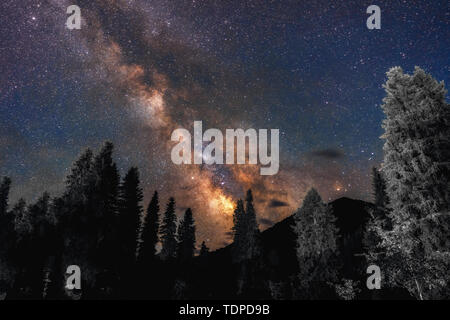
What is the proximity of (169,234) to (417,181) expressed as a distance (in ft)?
174

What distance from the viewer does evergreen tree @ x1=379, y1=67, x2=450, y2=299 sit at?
491 inches

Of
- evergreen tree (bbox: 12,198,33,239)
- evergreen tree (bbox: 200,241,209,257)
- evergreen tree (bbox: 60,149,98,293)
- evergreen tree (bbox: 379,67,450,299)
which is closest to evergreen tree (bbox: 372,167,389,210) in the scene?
evergreen tree (bbox: 379,67,450,299)

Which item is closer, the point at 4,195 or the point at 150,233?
the point at 4,195

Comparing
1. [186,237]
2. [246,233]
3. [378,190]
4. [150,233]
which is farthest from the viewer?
[186,237]

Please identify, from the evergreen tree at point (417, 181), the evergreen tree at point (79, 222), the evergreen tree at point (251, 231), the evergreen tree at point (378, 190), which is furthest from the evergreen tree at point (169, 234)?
the evergreen tree at point (417, 181)

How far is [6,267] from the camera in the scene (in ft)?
103

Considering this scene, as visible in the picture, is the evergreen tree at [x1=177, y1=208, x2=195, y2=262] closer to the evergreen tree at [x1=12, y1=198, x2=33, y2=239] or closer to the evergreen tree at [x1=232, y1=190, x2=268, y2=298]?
the evergreen tree at [x1=232, y1=190, x2=268, y2=298]

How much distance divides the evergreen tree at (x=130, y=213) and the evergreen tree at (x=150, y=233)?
6.34 m

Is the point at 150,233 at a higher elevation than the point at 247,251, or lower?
higher

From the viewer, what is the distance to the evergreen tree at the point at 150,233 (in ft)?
140

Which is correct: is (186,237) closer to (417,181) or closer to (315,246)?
(315,246)

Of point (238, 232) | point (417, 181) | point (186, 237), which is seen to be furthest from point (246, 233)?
point (417, 181)

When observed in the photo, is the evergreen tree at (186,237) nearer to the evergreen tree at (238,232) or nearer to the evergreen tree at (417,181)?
the evergreen tree at (238,232)

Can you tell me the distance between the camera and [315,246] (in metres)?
34.7
